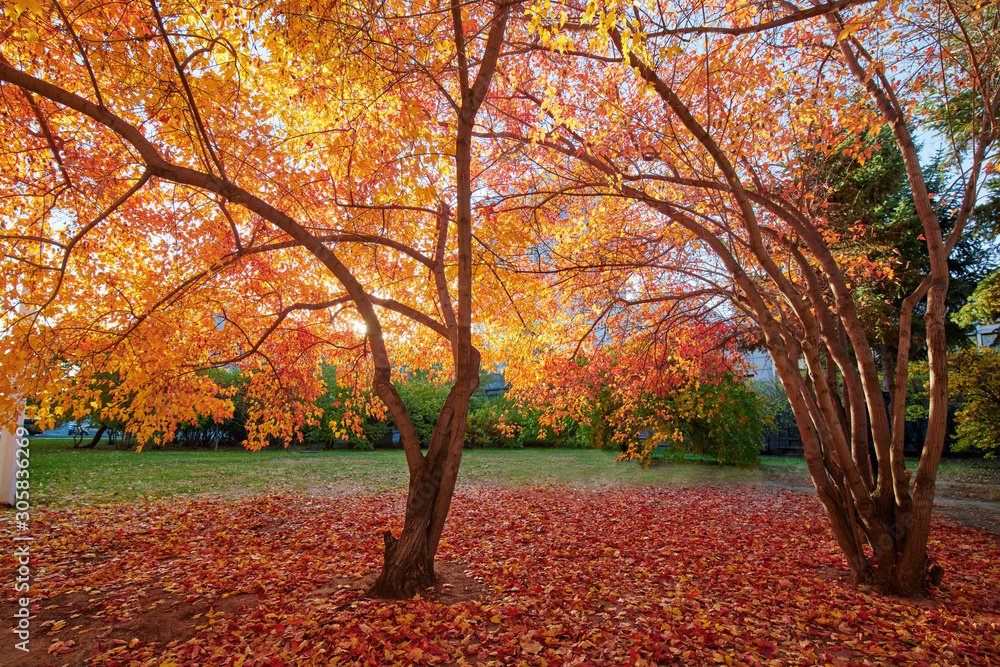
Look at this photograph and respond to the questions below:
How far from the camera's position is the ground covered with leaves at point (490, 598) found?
3400 millimetres

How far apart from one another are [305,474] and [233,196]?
11.7 meters

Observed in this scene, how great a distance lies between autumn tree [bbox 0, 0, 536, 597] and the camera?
4125mm

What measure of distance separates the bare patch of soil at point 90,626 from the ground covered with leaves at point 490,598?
0.02 meters

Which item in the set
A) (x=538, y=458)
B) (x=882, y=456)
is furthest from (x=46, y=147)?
(x=538, y=458)

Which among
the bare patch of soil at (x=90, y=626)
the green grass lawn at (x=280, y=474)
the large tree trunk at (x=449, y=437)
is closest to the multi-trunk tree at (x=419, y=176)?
the large tree trunk at (x=449, y=437)

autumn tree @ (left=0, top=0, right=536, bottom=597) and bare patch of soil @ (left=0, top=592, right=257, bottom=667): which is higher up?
autumn tree @ (left=0, top=0, right=536, bottom=597)

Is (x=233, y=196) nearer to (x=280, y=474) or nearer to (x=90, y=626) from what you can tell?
(x=90, y=626)

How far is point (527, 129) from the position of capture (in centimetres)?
631

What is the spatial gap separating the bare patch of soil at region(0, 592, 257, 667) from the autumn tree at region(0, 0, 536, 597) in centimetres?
148

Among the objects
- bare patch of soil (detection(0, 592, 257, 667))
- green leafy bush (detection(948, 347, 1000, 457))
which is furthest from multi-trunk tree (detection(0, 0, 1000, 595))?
green leafy bush (detection(948, 347, 1000, 457))

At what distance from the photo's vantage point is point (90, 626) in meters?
A: 3.73

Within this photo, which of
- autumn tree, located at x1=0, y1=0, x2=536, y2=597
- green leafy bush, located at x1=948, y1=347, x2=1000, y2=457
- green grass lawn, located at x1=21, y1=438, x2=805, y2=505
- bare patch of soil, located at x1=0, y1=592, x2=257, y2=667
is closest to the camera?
bare patch of soil, located at x1=0, y1=592, x2=257, y2=667

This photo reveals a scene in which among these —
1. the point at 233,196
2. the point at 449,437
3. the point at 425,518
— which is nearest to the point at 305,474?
the point at 425,518

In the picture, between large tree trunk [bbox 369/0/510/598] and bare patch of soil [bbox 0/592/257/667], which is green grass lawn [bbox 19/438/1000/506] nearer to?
bare patch of soil [bbox 0/592/257/667]
